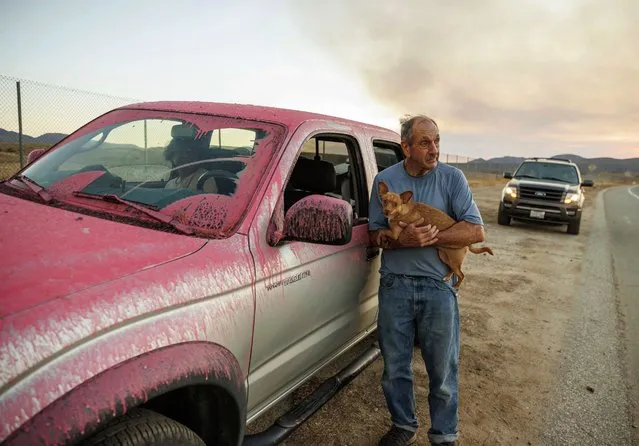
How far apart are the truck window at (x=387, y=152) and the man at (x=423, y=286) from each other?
779 mm

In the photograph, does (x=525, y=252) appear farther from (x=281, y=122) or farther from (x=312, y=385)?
(x=281, y=122)

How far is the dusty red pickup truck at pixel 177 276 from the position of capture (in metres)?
1.23

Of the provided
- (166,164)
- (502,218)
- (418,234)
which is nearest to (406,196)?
(418,234)

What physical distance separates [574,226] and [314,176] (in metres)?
11.0

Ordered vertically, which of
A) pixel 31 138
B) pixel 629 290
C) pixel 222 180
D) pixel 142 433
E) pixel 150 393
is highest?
pixel 31 138

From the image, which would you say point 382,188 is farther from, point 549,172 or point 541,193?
point 549,172

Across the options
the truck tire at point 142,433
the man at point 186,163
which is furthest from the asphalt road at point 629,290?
the man at point 186,163

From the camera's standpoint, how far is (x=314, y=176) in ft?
10.9

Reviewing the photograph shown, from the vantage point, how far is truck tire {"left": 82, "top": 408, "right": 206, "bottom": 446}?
1.31 metres

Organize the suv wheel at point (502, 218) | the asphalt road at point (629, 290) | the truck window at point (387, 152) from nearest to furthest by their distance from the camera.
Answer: the truck window at point (387, 152) → the asphalt road at point (629, 290) → the suv wheel at point (502, 218)

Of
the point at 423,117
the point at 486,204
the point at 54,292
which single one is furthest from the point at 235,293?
the point at 486,204

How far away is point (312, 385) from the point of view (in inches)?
136

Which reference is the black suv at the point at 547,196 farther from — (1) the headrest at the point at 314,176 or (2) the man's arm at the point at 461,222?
(2) the man's arm at the point at 461,222

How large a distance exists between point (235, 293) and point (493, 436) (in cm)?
221
